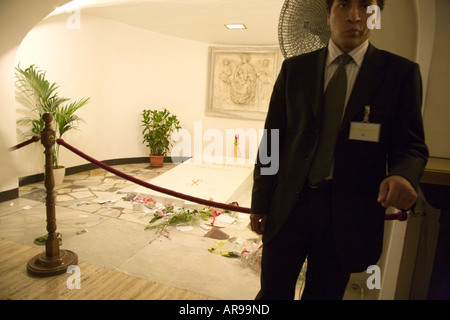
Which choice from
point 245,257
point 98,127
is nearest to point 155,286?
point 245,257

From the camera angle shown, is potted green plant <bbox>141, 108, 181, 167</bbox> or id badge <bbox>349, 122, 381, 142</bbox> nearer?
id badge <bbox>349, 122, 381, 142</bbox>

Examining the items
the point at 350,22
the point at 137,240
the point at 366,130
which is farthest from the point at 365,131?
the point at 137,240

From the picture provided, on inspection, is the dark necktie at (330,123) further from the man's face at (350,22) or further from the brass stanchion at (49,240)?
the brass stanchion at (49,240)

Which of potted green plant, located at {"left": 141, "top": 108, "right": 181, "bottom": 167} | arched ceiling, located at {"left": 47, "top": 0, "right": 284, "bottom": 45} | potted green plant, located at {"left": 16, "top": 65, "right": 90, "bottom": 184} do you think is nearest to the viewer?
potted green plant, located at {"left": 16, "top": 65, "right": 90, "bottom": 184}

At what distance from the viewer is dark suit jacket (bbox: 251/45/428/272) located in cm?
106

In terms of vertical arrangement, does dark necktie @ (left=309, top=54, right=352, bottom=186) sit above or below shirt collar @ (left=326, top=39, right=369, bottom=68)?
below

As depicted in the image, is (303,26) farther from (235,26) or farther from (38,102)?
(38,102)

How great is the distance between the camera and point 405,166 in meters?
1.01

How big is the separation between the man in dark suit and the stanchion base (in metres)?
2.07

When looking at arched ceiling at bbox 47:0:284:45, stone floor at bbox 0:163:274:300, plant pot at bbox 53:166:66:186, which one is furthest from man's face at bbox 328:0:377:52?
plant pot at bbox 53:166:66:186

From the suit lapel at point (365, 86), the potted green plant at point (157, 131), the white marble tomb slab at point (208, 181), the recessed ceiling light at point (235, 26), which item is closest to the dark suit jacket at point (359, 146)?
the suit lapel at point (365, 86)

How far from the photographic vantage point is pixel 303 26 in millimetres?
1907

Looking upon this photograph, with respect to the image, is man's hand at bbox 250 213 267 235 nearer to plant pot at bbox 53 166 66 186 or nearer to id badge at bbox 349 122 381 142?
id badge at bbox 349 122 381 142

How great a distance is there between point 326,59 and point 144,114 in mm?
6404
